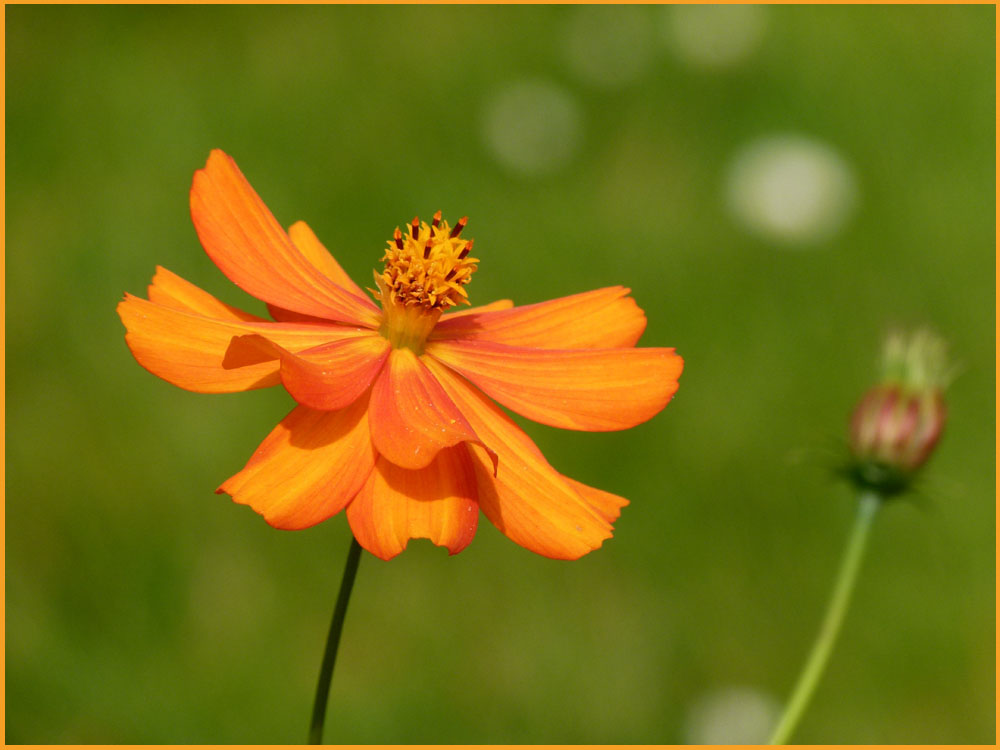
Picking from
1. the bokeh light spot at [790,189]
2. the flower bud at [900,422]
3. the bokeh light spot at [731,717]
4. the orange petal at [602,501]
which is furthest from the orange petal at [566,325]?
the bokeh light spot at [790,189]

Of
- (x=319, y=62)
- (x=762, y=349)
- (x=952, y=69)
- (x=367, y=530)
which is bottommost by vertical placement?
(x=367, y=530)

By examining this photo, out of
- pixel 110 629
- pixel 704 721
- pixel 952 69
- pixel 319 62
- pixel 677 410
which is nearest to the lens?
pixel 110 629

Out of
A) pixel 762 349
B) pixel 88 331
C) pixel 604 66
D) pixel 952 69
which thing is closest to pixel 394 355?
pixel 88 331

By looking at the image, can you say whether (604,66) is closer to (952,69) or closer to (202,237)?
(952,69)

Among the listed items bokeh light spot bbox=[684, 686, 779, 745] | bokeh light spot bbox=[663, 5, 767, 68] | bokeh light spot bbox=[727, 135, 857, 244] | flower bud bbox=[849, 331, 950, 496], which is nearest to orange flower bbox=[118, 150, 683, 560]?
flower bud bbox=[849, 331, 950, 496]

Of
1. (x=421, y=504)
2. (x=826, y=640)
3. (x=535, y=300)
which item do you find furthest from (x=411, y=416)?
(x=535, y=300)

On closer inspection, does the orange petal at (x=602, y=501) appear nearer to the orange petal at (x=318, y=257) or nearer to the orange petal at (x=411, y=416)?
Answer: the orange petal at (x=411, y=416)

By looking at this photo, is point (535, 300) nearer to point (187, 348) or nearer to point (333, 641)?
point (187, 348)

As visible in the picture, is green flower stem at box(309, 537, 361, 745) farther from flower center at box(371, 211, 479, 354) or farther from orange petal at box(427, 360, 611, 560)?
flower center at box(371, 211, 479, 354)
